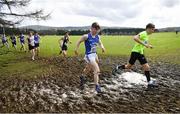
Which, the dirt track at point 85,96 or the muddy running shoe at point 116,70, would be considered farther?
the muddy running shoe at point 116,70

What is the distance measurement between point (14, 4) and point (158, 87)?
25141 millimetres

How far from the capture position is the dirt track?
1021 centimetres

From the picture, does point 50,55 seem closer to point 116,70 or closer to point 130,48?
point 130,48

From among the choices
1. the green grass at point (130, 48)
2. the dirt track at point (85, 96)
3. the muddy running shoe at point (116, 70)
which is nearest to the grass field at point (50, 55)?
the green grass at point (130, 48)

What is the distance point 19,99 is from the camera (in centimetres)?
1151

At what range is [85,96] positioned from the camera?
11.8 meters

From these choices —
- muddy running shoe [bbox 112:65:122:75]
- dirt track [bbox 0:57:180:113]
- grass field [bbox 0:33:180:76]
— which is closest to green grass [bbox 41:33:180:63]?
grass field [bbox 0:33:180:76]

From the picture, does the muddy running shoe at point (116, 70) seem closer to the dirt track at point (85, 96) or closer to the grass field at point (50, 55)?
the dirt track at point (85, 96)

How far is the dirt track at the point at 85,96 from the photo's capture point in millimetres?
10211

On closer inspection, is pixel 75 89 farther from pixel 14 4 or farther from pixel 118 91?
pixel 14 4

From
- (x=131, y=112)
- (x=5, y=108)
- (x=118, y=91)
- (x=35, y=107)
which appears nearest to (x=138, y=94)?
(x=118, y=91)

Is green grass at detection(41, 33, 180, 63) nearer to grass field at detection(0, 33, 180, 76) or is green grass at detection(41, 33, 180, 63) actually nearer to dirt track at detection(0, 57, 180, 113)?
grass field at detection(0, 33, 180, 76)

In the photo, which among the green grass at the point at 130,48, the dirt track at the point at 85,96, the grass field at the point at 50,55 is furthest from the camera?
the green grass at the point at 130,48

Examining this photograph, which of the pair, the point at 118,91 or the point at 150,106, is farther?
the point at 118,91
